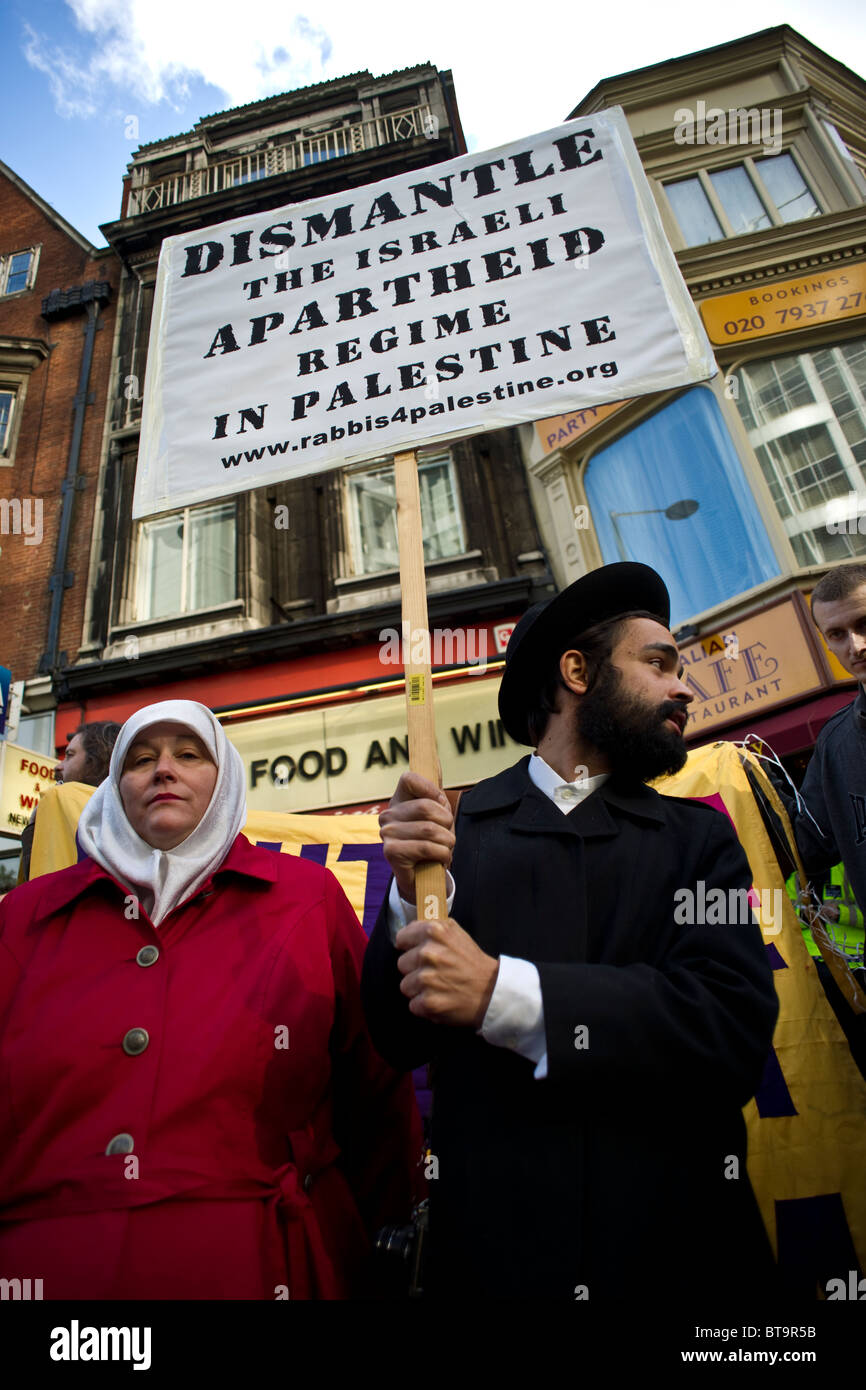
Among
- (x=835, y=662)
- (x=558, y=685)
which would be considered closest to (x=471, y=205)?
(x=558, y=685)

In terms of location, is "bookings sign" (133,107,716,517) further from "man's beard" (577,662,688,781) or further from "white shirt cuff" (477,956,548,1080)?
"white shirt cuff" (477,956,548,1080)

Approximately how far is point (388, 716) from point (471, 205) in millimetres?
6193

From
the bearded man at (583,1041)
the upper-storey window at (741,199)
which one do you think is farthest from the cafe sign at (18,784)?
the upper-storey window at (741,199)

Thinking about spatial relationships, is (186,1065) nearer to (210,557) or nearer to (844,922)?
(844,922)

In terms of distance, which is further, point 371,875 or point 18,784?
point 18,784

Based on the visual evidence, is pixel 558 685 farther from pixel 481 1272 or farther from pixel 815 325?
pixel 815 325

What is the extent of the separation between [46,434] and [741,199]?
10.7 metres

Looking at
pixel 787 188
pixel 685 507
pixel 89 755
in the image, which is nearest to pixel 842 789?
pixel 89 755

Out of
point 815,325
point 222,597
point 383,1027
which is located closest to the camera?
point 383,1027

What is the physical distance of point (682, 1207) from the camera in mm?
1345

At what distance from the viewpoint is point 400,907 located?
1.70 metres

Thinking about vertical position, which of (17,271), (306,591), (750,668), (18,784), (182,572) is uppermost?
(17,271)

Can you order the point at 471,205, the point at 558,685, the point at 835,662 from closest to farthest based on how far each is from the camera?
1. the point at 558,685
2. the point at 471,205
3. the point at 835,662
